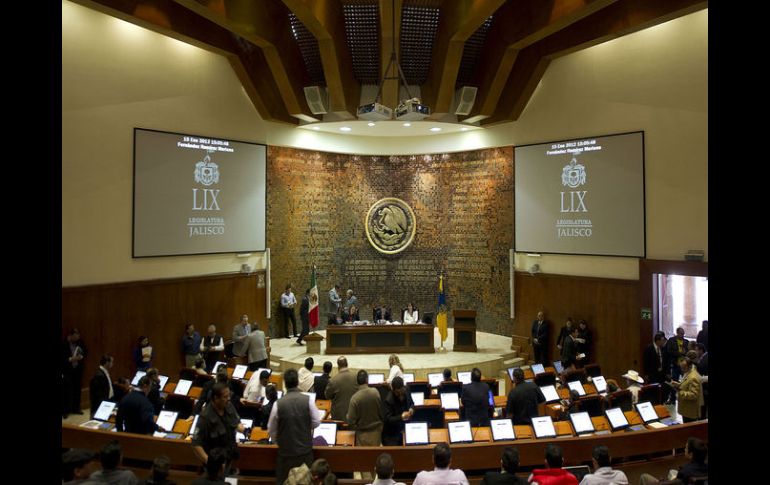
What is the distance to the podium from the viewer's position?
44.6 feet

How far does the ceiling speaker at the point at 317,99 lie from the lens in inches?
546

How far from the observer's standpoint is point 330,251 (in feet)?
54.2

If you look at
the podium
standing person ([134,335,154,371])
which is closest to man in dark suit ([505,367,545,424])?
the podium

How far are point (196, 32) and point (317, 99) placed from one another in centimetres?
343

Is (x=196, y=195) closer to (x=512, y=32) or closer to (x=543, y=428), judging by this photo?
(x=512, y=32)

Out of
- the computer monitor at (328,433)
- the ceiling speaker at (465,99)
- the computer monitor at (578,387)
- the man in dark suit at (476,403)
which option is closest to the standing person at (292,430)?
the computer monitor at (328,433)

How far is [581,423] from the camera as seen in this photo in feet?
20.9

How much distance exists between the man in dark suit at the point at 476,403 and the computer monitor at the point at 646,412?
199cm

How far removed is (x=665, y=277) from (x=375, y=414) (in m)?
9.81

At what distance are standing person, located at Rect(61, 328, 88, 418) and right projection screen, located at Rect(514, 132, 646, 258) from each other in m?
10.8

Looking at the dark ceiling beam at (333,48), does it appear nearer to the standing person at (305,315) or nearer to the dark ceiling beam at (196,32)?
the dark ceiling beam at (196,32)

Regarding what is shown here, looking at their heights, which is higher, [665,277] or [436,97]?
[436,97]
